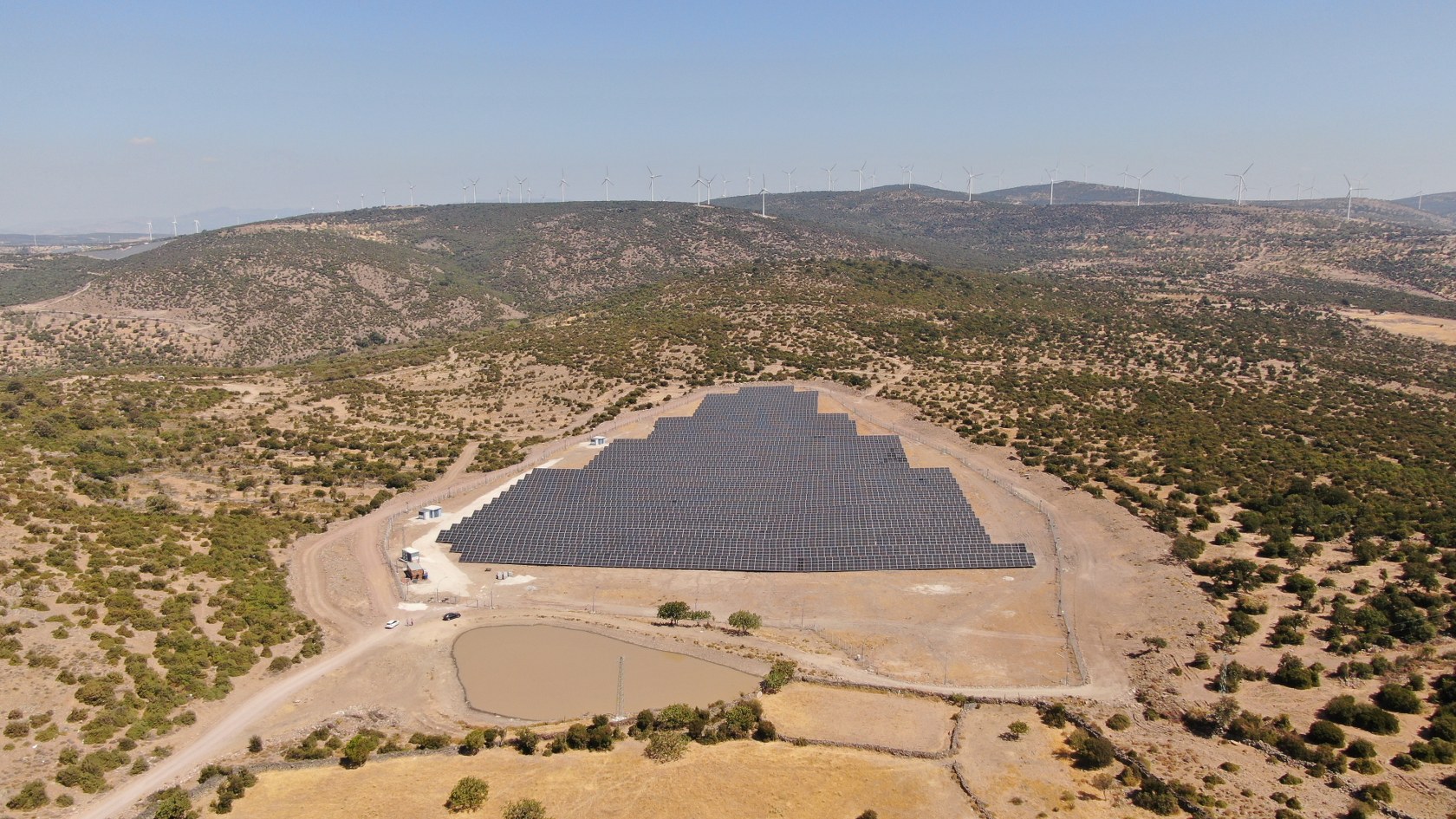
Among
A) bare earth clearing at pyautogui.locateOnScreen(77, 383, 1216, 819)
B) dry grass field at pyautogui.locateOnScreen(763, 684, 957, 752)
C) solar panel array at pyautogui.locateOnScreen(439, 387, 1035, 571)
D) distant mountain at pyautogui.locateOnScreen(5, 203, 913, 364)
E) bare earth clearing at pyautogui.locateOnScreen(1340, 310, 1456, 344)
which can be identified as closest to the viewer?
dry grass field at pyautogui.locateOnScreen(763, 684, 957, 752)

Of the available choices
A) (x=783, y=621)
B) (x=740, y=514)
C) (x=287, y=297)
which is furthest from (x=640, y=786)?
(x=287, y=297)

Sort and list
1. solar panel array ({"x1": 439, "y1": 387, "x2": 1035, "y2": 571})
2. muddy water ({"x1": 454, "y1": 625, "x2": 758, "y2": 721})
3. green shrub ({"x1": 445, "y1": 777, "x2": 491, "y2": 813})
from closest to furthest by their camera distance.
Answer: green shrub ({"x1": 445, "y1": 777, "x2": 491, "y2": 813}), muddy water ({"x1": 454, "y1": 625, "x2": 758, "y2": 721}), solar panel array ({"x1": 439, "y1": 387, "x2": 1035, "y2": 571})

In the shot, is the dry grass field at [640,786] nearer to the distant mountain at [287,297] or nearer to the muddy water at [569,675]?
the muddy water at [569,675]

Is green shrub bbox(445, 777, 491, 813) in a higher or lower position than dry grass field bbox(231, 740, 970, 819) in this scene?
higher

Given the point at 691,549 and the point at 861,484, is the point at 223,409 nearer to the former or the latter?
the point at 691,549

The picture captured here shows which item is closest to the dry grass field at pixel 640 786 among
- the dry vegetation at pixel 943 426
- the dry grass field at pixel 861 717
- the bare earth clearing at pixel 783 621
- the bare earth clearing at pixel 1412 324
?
the dry vegetation at pixel 943 426

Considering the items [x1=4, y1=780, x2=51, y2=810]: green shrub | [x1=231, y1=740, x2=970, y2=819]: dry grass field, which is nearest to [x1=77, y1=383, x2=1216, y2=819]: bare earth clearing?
[x1=231, y1=740, x2=970, y2=819]: dry grass field

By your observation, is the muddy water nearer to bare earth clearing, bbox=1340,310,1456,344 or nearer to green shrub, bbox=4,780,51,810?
green shrub, bbox=4,780,51,810
